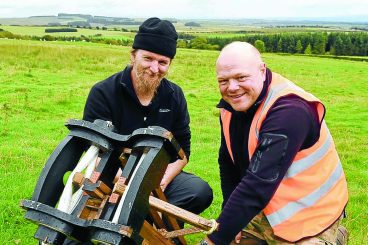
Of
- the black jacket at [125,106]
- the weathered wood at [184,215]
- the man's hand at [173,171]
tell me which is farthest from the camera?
the man's hand at [173,171]

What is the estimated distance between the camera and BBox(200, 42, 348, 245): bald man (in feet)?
11.4

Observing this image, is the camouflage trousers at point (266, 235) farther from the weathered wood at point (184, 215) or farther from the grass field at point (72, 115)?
the grass field at point (72, 115)

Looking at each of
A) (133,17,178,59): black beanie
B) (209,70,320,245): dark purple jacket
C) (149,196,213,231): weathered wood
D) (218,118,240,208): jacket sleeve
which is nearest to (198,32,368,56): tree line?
(133,17,178,59): black beanie

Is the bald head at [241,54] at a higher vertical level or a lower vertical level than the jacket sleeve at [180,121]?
higher

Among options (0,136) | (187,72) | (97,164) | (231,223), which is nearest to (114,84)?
(97,164)

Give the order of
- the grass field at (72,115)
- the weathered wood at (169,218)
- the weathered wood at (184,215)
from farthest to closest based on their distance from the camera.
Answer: the grass field at (72,115), the weathered wood at (169,218), the weathered wood at (184,215)

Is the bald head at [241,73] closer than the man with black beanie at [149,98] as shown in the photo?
Yes

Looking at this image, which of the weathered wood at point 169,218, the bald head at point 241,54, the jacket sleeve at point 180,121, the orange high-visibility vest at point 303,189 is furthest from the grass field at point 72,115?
the bald head at point 241,54

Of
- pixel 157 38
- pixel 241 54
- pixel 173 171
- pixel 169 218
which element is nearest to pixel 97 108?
pixel 157 38

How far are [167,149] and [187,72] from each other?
25.5 meters

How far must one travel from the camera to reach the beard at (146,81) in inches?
202

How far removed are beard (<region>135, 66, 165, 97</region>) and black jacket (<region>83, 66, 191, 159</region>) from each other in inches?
3.9

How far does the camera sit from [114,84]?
17.4 ft

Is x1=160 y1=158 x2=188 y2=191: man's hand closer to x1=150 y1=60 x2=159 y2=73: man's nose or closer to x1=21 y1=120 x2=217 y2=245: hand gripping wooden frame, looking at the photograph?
x1=150 y1=60 x2=159 y2=73: man's nose
